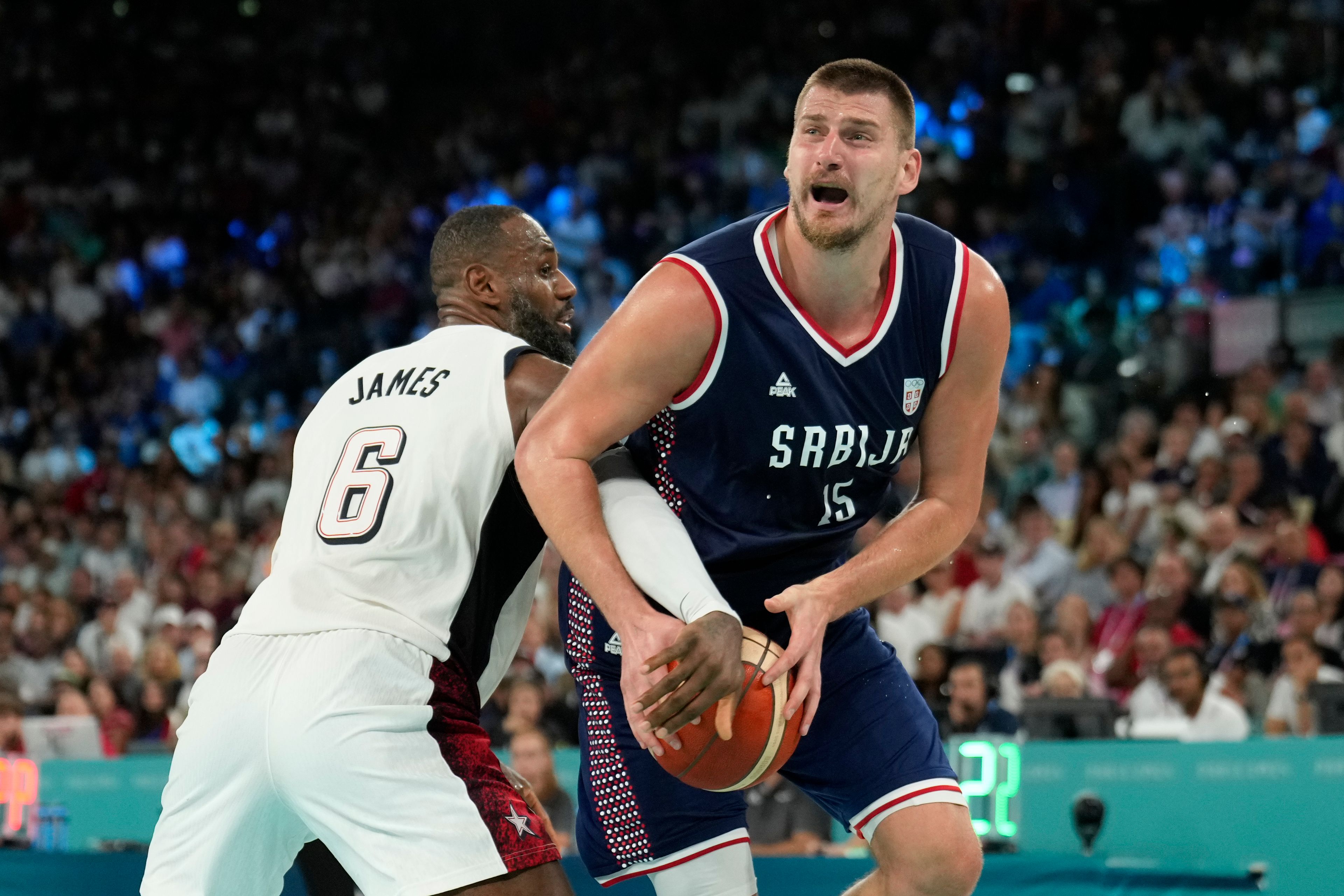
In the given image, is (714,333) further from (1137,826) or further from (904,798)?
(1137,826)

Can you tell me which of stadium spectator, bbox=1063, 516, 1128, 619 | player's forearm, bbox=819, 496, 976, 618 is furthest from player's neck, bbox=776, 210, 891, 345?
stadium spectator, bbox=1063, 516, 1128, 619

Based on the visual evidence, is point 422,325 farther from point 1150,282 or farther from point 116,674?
point 1150,282

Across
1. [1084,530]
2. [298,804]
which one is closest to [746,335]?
[298,804]

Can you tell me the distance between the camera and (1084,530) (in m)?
10.5

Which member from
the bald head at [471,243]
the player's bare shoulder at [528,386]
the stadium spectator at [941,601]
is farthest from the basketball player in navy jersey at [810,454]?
the stadium spectator at [941,601]

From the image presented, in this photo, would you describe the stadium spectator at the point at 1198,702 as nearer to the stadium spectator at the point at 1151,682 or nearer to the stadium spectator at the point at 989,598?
the stadium spectator at the point at 1151,682

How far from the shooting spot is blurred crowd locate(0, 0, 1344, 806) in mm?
9688

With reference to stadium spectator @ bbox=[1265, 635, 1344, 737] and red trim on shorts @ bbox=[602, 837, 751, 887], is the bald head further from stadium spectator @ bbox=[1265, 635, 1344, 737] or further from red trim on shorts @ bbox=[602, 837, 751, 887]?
stadium spectator @ bbox=[1265, 635, 1344, 737]

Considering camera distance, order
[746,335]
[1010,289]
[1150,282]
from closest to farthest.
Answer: [746,335] < [1150,282] < [1010,289]

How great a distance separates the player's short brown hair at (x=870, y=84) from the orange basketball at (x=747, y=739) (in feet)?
4.01

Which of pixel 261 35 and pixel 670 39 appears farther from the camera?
pixel 261 35

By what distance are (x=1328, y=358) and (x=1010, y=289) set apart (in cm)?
310

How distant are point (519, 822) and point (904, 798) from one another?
3.01 ft

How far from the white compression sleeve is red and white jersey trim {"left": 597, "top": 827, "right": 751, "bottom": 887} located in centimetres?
79
